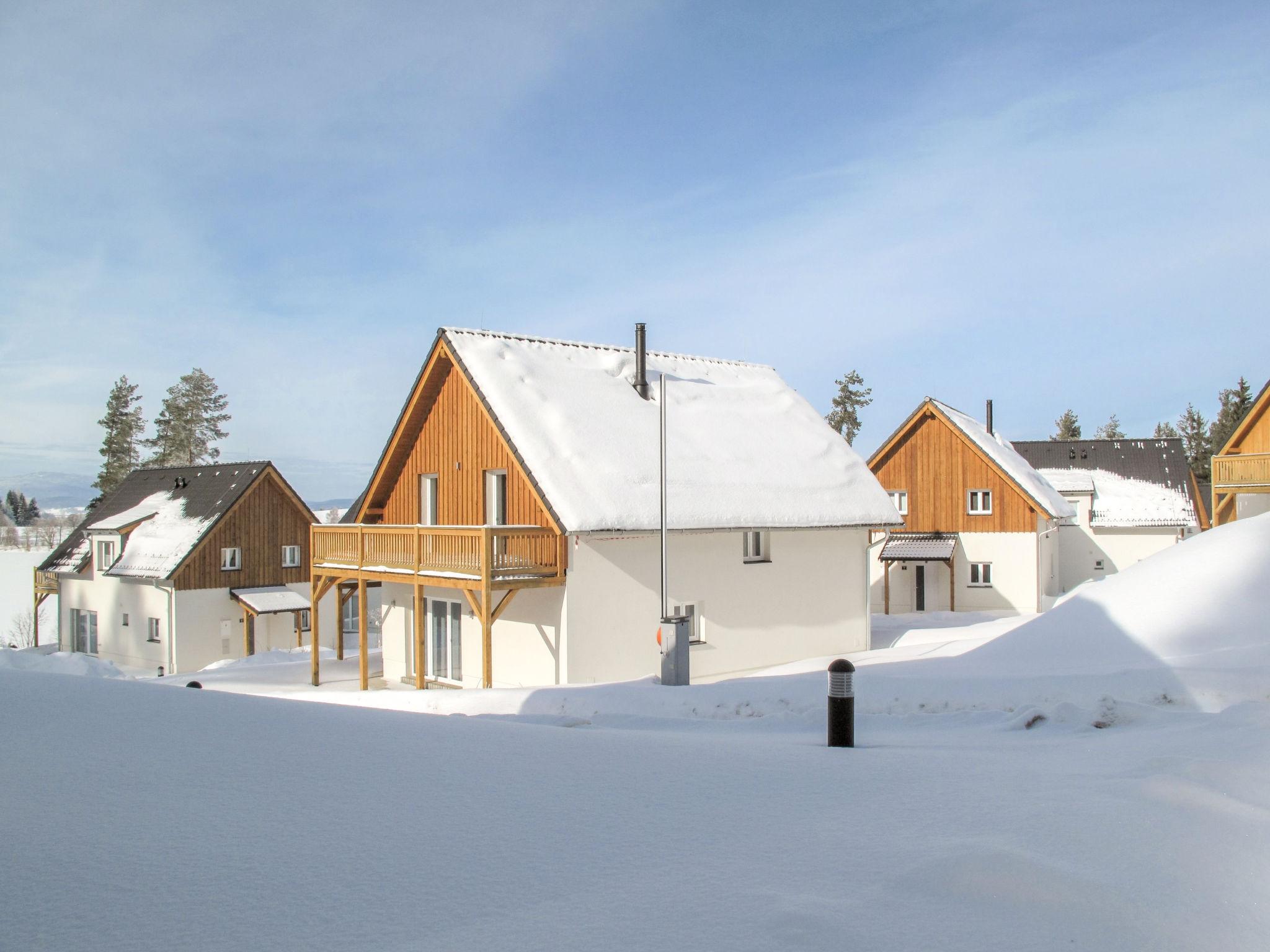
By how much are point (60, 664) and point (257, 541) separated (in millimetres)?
A: 10154

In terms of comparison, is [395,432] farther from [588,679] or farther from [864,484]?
[864,484]

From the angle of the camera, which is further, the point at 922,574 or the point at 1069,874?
the point at 922,574

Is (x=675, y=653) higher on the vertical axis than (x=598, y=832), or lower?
lower

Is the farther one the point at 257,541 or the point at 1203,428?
the point at 1203,428

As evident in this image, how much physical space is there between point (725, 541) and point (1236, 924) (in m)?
16.5

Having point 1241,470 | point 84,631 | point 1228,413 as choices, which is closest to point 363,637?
point 84,631

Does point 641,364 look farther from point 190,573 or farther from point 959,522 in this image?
point 190,573

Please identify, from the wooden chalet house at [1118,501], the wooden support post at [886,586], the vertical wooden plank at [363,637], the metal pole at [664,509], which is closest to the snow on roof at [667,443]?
the metal pole at [664,509]

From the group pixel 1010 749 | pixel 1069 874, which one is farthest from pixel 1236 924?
pixel 1010 749

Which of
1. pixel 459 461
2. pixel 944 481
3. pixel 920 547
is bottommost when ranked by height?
pixel 920 547

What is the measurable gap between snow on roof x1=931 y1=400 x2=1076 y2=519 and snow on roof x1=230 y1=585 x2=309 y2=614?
81.1 feet

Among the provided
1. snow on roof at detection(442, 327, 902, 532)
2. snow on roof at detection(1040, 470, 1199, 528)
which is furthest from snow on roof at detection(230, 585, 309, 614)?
snow on roof at detection(1040, 470, 1199, 528)

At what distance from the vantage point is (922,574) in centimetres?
3512

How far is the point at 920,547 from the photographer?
3394 cm
